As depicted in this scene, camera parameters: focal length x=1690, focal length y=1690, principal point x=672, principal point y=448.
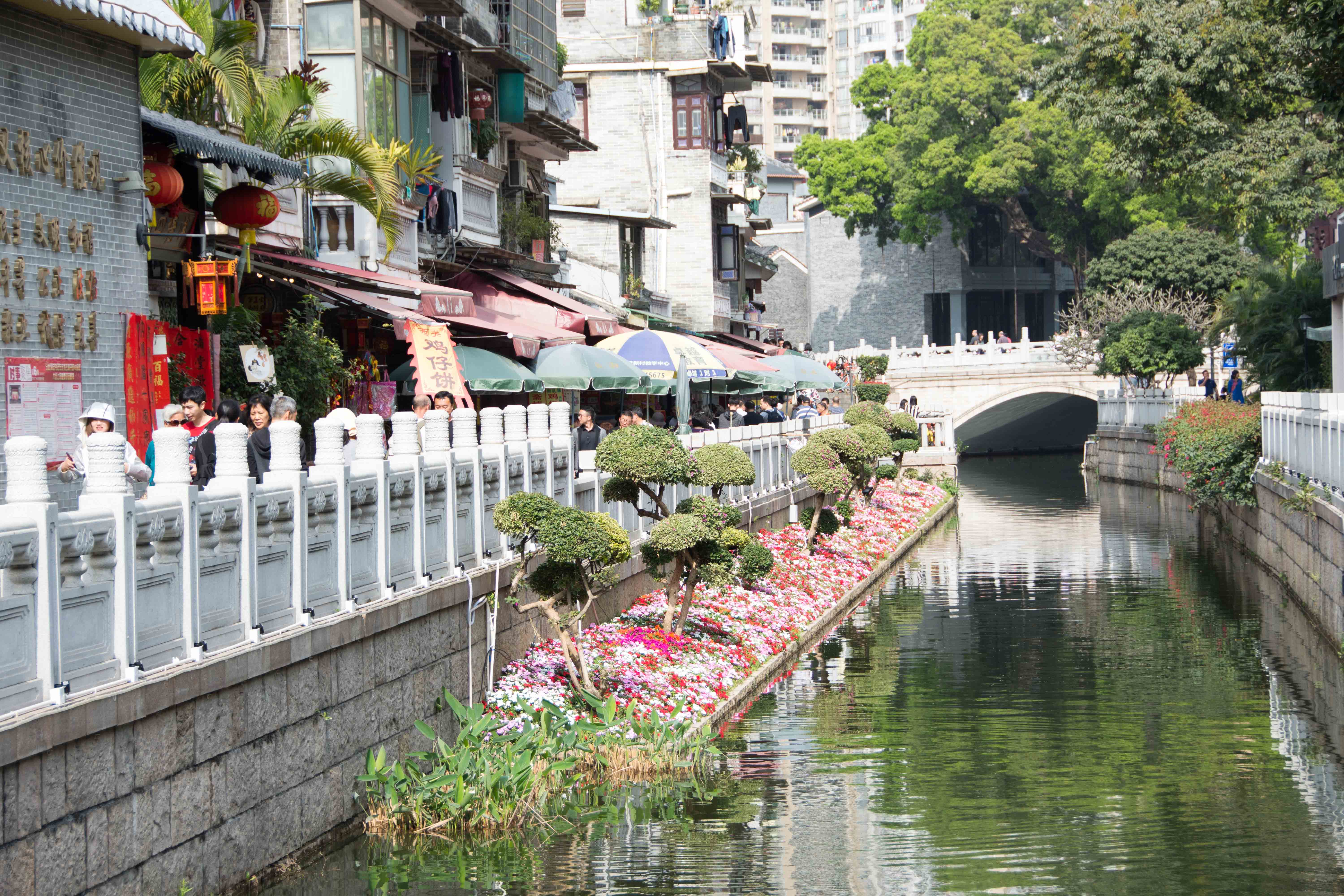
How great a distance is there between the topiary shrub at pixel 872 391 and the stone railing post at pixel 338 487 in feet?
161

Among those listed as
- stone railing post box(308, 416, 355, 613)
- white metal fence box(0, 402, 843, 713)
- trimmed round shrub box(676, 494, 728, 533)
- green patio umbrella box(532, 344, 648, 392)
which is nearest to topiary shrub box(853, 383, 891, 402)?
green patio umbrella box(532, 344, 648, 392)

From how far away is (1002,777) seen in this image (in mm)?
13594

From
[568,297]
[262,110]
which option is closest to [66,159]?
[262,110]

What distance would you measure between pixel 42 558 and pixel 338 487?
356 cm

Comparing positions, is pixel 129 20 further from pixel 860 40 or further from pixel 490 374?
pixel 860 40

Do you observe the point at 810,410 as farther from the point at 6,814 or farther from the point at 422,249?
the point at 6,814

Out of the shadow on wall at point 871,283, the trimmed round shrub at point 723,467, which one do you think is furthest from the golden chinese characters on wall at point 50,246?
the shadow on wall at point 871,283

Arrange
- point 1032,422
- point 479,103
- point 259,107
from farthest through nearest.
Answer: point 1032,422
point 479,103
point 259,107

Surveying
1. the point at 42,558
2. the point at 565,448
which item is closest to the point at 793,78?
the point at 565,448

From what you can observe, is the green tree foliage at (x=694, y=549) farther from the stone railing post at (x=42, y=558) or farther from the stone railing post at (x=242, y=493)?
the stone railing post at (x=42, y=558)

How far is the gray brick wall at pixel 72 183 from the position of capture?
1248 cm

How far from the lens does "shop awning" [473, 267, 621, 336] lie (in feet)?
85.1

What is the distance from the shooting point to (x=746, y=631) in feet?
62.4

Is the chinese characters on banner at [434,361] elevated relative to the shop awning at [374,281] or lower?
lower
